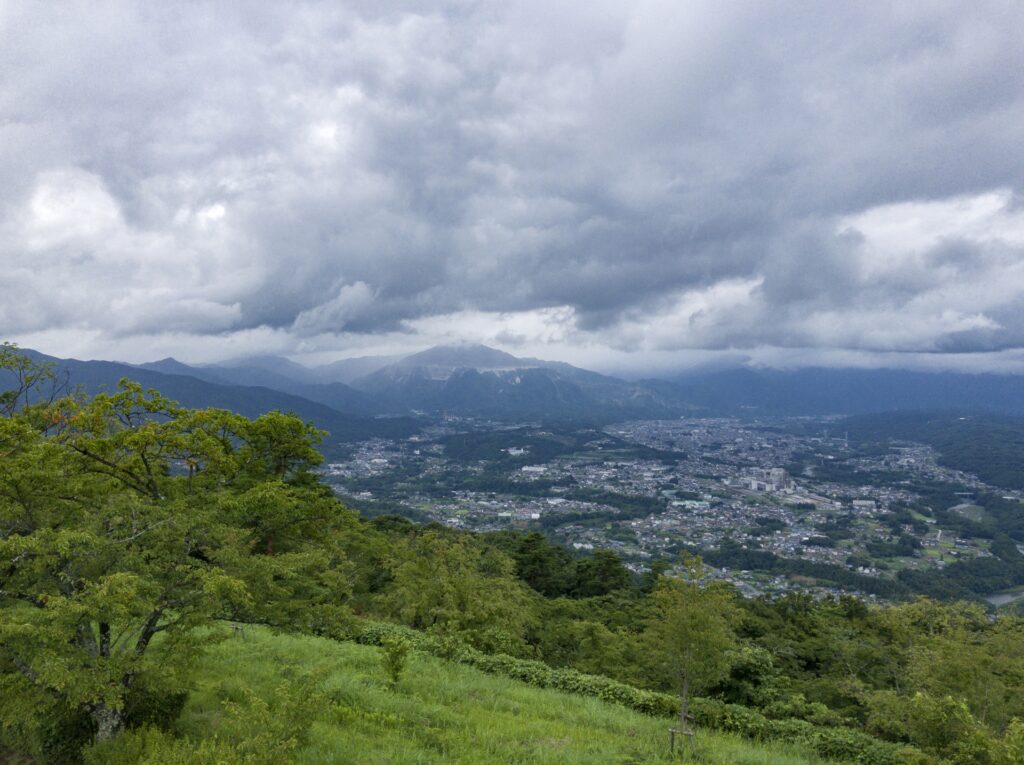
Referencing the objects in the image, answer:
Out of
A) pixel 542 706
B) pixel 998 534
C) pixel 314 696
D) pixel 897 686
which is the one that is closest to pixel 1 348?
pixel 314 696

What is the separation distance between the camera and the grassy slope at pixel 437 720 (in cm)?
739

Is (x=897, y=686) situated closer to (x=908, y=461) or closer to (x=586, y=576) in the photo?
(x=586, y=576)

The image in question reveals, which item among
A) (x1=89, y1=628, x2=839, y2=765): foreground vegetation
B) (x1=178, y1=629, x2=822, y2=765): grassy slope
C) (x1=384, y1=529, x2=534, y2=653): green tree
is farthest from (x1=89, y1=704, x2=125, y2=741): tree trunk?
(x1=384, y1=529, x2=534, y2=653): green tree

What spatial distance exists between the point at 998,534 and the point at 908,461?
96031 mm

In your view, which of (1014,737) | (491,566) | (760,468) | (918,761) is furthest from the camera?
(760,468)

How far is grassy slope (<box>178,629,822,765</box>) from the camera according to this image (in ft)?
24.2

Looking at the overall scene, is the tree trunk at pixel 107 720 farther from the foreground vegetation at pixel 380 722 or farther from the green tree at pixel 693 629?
the green tree at pixel 693 629

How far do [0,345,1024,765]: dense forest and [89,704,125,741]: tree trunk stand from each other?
0.02 meters

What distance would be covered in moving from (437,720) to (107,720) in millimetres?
4738

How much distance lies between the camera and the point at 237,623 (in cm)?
1255

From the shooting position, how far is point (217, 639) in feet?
23.8

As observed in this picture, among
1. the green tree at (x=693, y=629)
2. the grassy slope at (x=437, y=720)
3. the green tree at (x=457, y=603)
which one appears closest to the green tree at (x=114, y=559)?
Result: the grassy slope at (x=437, y=720)

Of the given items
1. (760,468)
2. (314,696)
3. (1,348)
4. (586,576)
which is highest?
(1,348)

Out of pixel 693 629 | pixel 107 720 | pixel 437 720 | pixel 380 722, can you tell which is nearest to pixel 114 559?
pixel 107 720
